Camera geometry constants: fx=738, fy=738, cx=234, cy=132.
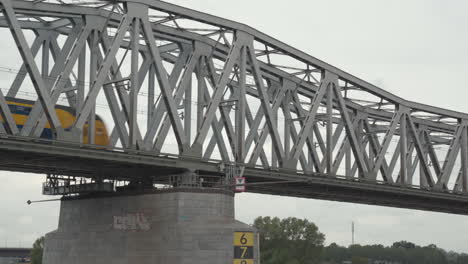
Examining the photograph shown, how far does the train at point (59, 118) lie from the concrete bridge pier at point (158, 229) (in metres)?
4.21

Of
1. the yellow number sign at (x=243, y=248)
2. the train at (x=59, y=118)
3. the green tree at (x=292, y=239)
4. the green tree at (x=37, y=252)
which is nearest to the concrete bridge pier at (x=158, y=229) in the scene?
the yellow number sign at (x=243, y=248)

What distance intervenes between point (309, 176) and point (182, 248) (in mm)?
19526

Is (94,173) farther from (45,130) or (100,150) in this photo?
(100,150)

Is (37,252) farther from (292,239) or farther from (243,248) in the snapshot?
(243,248)

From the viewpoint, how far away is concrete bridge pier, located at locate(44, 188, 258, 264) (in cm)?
4409

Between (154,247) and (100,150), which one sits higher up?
(100,150)

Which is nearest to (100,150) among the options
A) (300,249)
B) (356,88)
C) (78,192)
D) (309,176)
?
(78,192)

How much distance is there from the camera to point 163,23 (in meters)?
54.0

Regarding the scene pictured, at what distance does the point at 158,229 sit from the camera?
45.2 m

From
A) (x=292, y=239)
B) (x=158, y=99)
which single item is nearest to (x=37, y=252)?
(x=292, y=239)

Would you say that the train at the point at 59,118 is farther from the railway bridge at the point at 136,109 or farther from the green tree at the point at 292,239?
the green tree at the point at 292,239

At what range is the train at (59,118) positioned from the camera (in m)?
47.2

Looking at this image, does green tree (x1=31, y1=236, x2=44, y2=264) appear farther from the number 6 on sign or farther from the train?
the number 6 on sign

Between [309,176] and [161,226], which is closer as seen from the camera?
[161,226]
